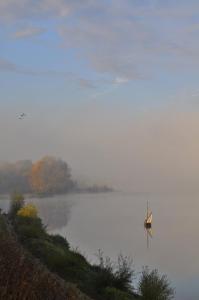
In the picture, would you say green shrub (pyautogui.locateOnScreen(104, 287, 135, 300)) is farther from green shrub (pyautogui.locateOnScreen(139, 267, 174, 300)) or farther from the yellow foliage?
the yellow foliage

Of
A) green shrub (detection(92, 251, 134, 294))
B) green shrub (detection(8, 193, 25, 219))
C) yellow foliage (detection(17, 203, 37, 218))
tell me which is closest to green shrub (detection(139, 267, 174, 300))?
green shrub (detection(92, 251, 134, 294))

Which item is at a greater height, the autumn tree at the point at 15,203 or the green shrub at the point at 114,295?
the autumn tree at the point at 15,203

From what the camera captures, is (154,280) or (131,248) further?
(131,248)

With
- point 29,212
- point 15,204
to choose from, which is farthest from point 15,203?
point 29,212

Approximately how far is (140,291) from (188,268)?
1646cm

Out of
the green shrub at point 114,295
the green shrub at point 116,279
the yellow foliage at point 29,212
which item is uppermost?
the yellow foliage at point 29,212

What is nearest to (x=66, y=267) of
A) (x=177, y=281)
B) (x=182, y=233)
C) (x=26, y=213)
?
(x=177, y=281)

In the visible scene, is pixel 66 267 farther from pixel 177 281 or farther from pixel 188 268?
pixel 188 268

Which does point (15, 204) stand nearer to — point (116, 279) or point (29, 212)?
point (29, 212)

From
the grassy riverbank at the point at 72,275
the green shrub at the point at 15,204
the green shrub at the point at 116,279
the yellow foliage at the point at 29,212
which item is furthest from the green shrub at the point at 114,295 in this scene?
the green shrub at the point at 15,204

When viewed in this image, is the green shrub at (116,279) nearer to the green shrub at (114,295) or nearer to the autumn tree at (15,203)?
the green shrub at (114,295)

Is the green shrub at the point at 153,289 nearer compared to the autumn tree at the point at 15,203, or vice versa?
the green shrub at the point at 153,289

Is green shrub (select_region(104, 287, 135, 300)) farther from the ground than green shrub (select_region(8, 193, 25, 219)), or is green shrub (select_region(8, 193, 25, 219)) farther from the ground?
green shrub (select_region(8, 193, 25, 219))

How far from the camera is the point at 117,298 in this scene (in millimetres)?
15242
